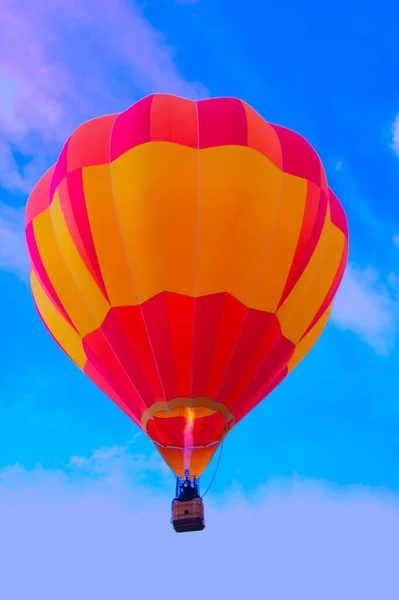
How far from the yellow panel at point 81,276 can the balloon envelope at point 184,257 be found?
0.02 metres

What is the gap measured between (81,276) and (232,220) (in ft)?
6.71

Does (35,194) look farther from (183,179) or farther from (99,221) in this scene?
(183,179)

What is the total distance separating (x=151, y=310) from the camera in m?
9.98

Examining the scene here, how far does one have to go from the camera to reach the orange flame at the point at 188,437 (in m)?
10.2

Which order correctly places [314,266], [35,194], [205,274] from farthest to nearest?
[35,194], [314,266], [205,274]

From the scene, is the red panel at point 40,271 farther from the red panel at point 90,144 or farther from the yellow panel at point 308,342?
A: the yellow panel at point 308,342

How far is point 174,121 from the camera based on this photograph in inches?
409

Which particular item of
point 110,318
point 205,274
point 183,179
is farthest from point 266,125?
point 110,318

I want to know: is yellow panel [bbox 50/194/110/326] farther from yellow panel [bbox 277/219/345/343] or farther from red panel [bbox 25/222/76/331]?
yellow panel [bbox 277/219/345/343]

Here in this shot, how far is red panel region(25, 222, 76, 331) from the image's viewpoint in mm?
10797

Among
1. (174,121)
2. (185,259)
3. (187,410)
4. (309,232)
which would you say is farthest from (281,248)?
(187,410)

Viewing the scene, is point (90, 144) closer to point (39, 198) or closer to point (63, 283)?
point (39, 198)

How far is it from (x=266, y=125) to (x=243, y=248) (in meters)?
1.94

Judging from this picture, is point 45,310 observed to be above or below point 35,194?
below
